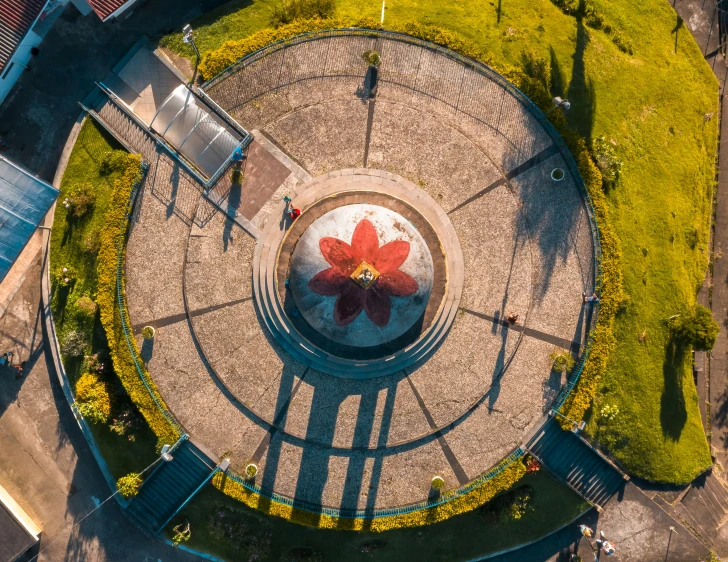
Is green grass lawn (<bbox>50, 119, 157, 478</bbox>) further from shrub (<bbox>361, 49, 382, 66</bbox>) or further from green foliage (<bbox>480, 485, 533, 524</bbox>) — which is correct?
green foliage (<bbox>480, 485, 533, 524</bbox>)

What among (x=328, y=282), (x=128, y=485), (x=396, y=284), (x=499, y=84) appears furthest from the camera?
(x=499, y=84)

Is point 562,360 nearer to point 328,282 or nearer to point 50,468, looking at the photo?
point 328,282

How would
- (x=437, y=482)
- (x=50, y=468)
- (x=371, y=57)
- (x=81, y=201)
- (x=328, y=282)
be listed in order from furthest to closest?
(x=50, y=468)
(x=81, y=201)
(x=371, y=57)
(x=437, y=482)
(x=328, y=282)

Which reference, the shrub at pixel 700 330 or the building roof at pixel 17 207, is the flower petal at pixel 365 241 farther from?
the shrub at pixel 700 330

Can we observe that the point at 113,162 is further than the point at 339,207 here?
Yes

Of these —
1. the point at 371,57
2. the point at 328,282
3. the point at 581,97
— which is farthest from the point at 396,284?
the point at 581,97
